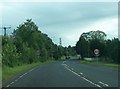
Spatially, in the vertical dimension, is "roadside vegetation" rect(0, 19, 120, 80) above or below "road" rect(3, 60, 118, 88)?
above

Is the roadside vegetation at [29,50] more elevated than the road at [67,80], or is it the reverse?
the roadside vegetation at [29,50]

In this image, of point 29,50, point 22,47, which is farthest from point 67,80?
point 29,50

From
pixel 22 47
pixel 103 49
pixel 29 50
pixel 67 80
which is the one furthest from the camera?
pixel 103 49

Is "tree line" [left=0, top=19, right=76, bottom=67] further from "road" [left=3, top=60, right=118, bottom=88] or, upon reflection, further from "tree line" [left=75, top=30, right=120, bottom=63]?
"tree line" [left=75, top=30, right=120, bottom=63]

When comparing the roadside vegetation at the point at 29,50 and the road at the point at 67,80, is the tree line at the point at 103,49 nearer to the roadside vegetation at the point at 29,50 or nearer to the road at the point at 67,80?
the roadside vegetation at the point at 29,50

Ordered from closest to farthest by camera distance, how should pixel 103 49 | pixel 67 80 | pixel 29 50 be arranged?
pixel 67 80, pixel 29 50, pixel 103 49

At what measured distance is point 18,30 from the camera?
126750 millimetres

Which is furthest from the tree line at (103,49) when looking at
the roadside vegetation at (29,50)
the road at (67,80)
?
the road at (67,80)

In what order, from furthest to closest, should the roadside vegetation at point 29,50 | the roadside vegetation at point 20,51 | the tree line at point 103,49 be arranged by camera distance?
1. the tree line at point 103,49
2. the roadside vegetation at point 29,50
3. the roadside vegetation at point 20,51

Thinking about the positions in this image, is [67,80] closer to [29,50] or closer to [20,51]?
[20,51]

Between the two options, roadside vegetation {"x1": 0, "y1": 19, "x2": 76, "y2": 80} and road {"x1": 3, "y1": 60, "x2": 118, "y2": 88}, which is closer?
road {"x1": 3, "y1": 60, "x2": 118, "y2": 88}

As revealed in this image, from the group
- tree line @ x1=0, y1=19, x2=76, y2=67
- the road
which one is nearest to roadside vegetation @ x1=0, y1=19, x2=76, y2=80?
tree line @ x1=0, y1=19, x2=76, y2=67

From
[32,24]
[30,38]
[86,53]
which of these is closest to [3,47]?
[30,38]

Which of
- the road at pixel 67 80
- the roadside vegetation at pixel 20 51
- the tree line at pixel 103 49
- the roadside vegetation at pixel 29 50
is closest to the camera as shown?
the road at pixel 67 80
